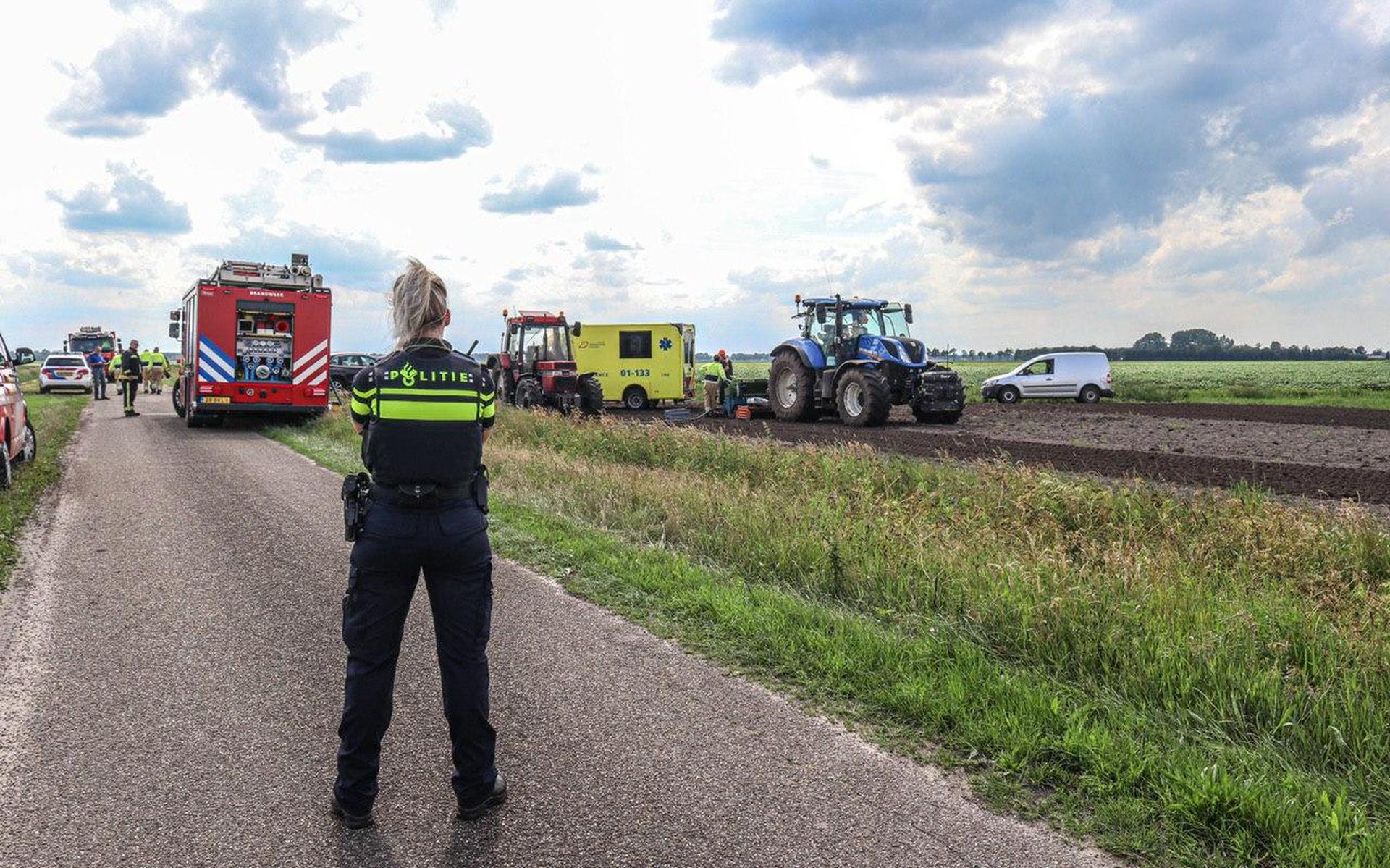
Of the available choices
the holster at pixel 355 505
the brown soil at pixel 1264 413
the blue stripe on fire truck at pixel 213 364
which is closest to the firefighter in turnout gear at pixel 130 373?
the blue stripe on fire truck at pixel 213 364

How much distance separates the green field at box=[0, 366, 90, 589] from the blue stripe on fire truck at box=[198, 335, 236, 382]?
270cm

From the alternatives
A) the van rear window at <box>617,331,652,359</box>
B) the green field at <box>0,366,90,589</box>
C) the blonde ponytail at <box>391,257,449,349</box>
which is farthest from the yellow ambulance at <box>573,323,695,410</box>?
the blonde ponytail at <box>391,257,449,349</box>

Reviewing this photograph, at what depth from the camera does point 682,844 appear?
11.8 ft

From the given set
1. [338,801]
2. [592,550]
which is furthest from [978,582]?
[338,801]

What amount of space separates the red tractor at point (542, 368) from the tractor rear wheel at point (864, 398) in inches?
248

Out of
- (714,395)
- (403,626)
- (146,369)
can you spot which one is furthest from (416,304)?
(146,369)

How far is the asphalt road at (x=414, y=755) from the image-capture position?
11.8 ft

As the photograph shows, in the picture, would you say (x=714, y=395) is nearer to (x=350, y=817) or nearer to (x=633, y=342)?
(x=633, y=342)

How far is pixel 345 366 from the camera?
39062 mm

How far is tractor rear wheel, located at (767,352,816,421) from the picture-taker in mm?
24750

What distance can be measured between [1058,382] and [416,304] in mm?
36938

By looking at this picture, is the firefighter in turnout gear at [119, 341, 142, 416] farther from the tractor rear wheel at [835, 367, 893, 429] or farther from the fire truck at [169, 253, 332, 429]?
the tractor rear wheel at [835, 367, 893, 429]

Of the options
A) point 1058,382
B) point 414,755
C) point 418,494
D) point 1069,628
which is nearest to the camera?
point 418,494

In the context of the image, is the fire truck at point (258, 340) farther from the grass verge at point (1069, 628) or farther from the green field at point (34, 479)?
the grass verge at point (1069, 628)
